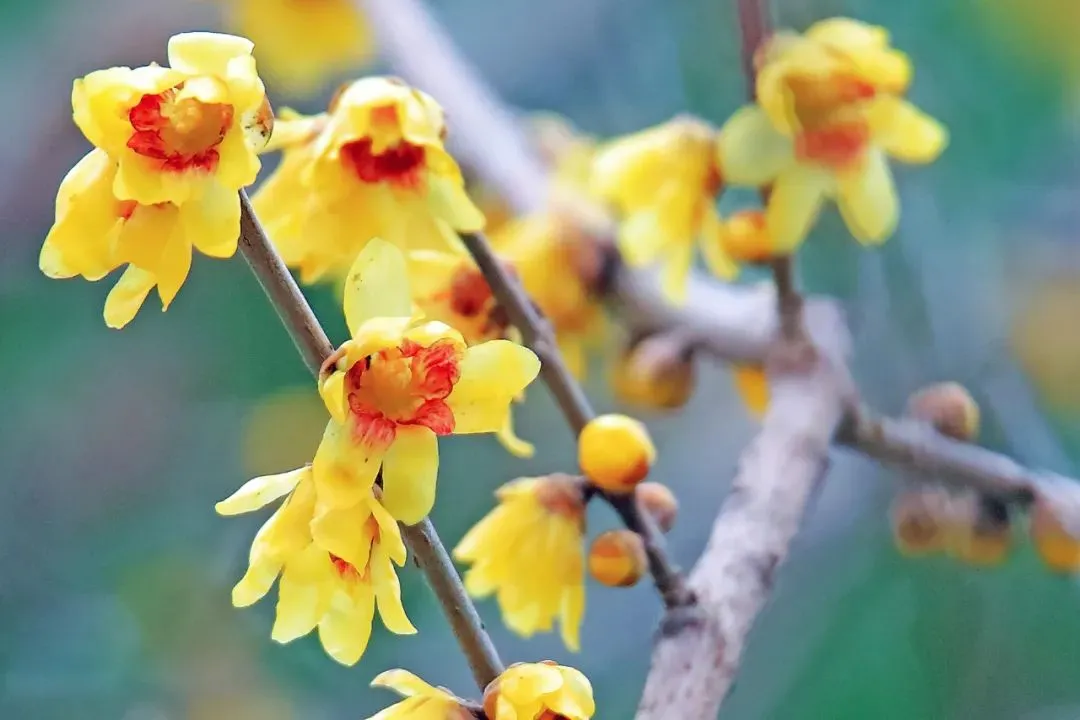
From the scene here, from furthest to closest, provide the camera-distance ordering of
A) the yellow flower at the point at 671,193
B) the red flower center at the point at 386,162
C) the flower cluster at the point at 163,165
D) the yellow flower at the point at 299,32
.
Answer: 1. the yellow flower at the point at 299,32
2. the yellow flower at the point at 671,193
3. the red flower center at the point at 386,162
4. the flower cluster at the point at 163,165

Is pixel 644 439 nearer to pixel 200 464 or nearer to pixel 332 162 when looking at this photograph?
pixel 332 162

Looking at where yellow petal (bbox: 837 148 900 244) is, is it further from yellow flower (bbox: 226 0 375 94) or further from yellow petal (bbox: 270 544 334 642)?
yellow flower (bbox: 226 0 375 94)

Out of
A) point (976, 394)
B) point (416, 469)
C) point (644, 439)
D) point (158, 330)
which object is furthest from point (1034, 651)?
point (158, 330)

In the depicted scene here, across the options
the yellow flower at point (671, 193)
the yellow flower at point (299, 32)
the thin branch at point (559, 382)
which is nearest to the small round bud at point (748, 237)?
the yellow flower at point (671, 193)

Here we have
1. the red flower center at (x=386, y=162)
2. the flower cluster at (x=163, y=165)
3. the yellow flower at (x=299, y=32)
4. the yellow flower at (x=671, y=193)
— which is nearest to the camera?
the flower cluster at (x=163, y=165)

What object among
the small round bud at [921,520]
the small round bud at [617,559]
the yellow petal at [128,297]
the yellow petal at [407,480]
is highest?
the yellow petal at [128,297]

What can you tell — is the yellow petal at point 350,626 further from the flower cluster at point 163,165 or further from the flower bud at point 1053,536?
the flower bud at point 1053,536
